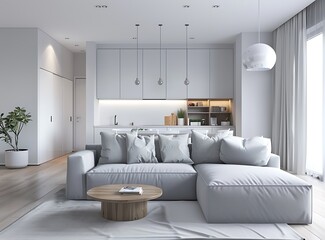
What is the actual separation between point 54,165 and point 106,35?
3.10m

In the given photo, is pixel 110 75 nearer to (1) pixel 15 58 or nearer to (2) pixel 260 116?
(1) pixel 15 58

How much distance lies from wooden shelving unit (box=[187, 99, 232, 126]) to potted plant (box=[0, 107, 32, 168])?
3.86m

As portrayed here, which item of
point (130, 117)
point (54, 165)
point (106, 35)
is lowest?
point (54, 165)

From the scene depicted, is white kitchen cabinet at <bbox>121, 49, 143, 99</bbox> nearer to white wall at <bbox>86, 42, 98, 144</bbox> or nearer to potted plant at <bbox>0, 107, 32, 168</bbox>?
white wall at <bbox>86, 42, 98, 144</bbox>

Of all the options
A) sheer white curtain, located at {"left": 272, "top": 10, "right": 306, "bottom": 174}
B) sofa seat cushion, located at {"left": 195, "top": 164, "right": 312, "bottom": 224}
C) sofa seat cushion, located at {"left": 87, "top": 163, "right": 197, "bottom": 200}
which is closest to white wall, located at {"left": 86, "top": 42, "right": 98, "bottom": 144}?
sofa seat cushion, located at {"left": 87, "top": 163, "right": 197, "bottom": 200}

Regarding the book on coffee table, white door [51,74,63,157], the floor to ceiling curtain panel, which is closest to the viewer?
the book on coffee table

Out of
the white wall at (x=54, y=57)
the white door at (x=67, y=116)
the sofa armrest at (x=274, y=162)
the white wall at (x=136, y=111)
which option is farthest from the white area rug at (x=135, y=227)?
the white door at (x=67, y=116)

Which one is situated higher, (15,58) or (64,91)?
(15,58)

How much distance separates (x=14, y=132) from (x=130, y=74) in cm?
301

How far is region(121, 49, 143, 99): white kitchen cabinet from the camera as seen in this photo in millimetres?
8023

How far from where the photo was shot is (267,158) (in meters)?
3.97

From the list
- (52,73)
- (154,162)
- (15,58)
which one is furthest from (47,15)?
(154,162)

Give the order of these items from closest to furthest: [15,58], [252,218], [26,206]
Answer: [252,218]
[26,206]
[15,58]

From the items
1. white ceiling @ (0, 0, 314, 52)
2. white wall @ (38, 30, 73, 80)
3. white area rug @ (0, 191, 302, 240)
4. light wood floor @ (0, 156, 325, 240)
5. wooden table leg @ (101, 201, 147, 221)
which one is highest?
white ceiling @ (0, 0, 314, 52)
